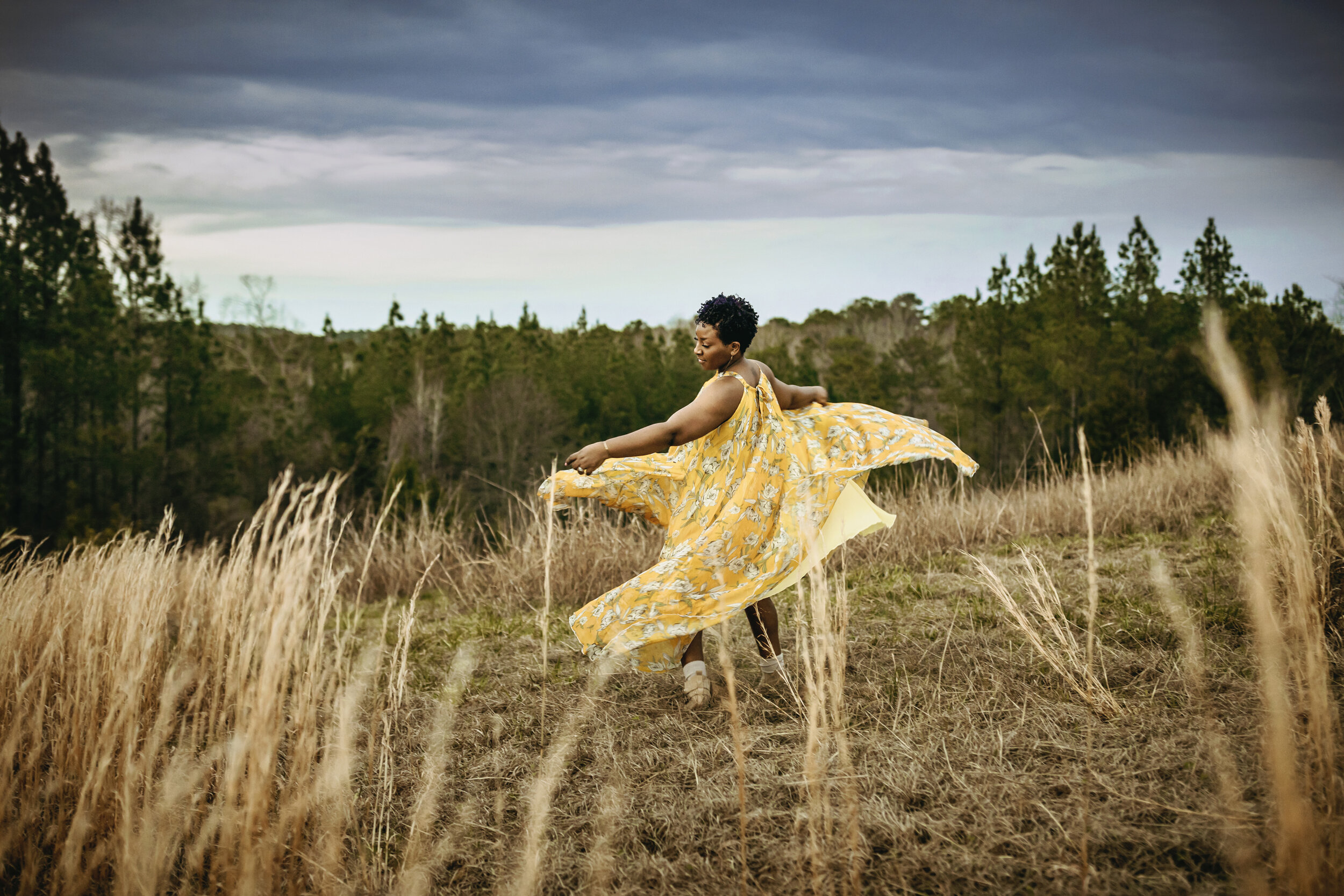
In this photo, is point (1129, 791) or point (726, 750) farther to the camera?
point (726, 750)

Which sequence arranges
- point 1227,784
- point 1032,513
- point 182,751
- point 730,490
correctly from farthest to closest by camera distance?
point 1032,513 < point 730,490 < point 182,751 < point 1227,784

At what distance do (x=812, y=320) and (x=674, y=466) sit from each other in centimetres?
5519

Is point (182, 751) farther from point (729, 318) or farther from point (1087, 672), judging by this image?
point (1087, 672)

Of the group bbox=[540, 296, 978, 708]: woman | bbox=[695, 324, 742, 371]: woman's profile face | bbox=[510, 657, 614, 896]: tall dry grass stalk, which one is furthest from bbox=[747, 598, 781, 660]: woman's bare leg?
bbox=[695, 324, 742, 371]: woman's profile face

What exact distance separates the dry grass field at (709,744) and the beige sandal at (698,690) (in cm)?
5

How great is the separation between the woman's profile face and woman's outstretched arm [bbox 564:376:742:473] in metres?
0.14

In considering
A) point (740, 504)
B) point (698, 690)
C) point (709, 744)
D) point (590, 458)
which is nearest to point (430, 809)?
point (709, 744)

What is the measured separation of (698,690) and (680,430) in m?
1.03

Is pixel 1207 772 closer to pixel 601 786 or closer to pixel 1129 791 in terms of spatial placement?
pixel 1129 791

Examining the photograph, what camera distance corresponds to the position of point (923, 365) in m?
38.7

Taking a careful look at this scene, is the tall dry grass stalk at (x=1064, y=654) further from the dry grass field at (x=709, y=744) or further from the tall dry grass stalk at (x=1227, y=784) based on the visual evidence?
the tall dry grass stalk at (x=1227, y=784)

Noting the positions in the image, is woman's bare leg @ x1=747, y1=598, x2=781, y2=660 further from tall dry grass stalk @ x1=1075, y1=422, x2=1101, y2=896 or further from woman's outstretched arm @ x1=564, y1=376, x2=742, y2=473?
tall dry grass stalk @ x1=1075, y1=422, x2=1101, y2=896

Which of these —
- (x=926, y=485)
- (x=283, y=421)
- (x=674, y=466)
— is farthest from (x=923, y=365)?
(x=674, y=466)

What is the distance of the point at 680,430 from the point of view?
2.84 meters
